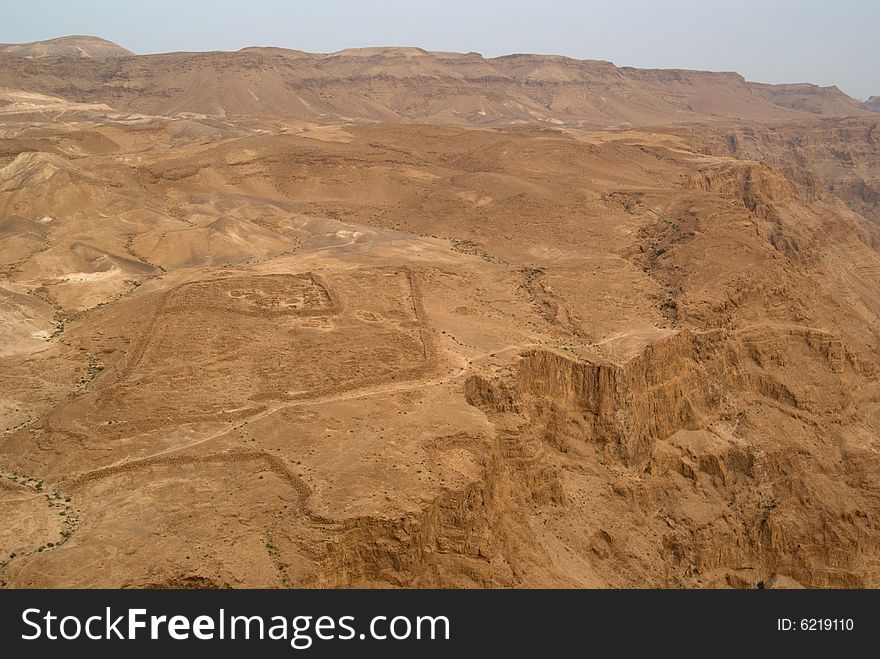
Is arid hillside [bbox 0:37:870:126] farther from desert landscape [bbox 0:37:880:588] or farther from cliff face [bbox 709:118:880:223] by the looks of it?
desert landscape [bbox 0:37:880:588]

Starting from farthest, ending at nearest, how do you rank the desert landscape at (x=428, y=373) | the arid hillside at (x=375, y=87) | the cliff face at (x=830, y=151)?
the arid hillside at (x=375, y=87)
the cliff face at (x=830, y=151)
the desert landscape at (x=428, y=373)

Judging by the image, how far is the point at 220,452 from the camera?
2802 cm

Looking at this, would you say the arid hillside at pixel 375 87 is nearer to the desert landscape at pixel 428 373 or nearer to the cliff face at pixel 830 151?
the cliff face at pixel 830 151

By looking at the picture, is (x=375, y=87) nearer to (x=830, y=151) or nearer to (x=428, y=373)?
(x=830, y=151)

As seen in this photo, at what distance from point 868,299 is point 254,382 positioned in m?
52.7

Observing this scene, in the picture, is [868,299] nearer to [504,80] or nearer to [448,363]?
[448,363]

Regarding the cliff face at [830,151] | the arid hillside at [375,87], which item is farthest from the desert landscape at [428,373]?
the arid hillside at [375,87]

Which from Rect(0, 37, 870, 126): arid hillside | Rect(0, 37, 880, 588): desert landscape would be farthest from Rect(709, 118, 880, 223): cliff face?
Rect(0, 37, 880, 588): desert landscape

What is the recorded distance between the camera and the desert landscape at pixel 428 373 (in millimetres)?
25453

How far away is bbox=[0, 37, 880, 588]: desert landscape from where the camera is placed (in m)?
25.5

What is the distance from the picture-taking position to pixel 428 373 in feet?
114

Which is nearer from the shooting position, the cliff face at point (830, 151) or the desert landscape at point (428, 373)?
the desert landscape at point (428, 373)

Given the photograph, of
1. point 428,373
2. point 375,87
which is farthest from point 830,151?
point 428,373

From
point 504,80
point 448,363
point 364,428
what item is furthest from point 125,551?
point 504,80
